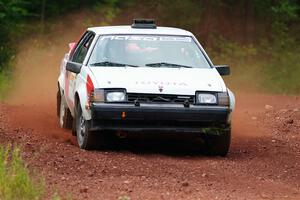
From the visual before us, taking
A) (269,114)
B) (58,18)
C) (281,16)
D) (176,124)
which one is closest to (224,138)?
(176,124)

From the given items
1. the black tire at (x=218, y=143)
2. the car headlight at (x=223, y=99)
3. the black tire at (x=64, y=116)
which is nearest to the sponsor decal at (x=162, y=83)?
the car headlight at (x=223, y=99)

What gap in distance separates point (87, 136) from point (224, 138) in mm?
1698

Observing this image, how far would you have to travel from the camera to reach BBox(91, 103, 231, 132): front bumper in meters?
9.93

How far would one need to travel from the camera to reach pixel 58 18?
1143 inches

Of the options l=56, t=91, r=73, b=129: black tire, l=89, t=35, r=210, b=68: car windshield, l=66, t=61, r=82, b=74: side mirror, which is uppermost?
l=89, t=35, r=210, b=68: car windshield

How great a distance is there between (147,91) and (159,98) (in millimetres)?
170

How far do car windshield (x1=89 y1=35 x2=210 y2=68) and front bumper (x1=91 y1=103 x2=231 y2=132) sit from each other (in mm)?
1118

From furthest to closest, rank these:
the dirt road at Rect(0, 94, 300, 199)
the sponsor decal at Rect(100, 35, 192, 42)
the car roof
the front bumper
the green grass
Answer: the car roof → the sponsor decal at Rect(100, 35, 192, 42) → the front bumper → the dirt road at Rect(0, 94, 300, 199) → the green grass

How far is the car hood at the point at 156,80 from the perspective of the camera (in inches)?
396

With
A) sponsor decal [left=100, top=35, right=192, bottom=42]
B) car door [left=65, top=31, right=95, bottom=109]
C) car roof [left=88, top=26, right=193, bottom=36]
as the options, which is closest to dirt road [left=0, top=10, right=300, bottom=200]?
car door [left=65, top=31, right=95, bottom=109]

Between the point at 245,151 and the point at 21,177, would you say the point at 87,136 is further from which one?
the point at 21,177

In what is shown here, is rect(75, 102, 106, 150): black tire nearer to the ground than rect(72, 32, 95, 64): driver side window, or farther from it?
nearer to the ground

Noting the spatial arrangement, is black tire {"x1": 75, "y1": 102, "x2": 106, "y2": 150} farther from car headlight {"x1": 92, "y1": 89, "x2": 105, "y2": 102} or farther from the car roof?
the car roof

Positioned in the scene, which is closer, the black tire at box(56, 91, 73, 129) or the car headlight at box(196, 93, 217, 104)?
the car headlight at box(196, 93, 217, 104)
